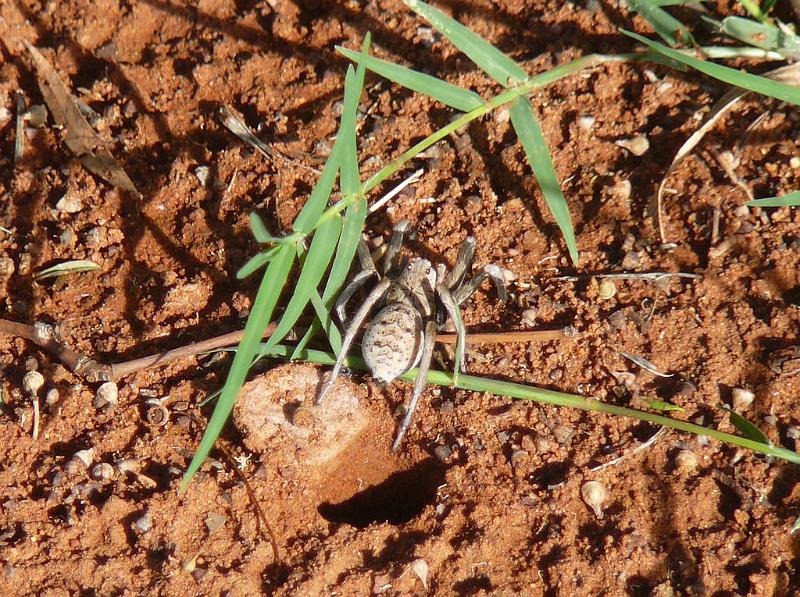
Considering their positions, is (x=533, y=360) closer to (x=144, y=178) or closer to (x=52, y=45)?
(x=144, y=178)

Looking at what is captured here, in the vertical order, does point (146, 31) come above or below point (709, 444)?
above

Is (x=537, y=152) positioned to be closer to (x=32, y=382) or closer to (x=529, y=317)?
(x=529, y=317)

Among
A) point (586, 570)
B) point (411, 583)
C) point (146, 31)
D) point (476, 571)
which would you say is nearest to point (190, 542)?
point (411, 583)

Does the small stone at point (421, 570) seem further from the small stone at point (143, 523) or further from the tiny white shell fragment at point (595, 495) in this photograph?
the small stone at point (143, 523)

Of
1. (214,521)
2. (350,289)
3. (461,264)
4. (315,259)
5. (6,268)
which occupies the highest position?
(6,268)

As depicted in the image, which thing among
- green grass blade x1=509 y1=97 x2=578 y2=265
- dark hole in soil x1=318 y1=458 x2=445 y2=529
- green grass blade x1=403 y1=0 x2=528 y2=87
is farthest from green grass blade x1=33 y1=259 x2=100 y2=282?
green grass blade x1=509 y1=97 x2=578 y2=265

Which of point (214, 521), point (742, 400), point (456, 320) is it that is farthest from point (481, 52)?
point (214, 521)
